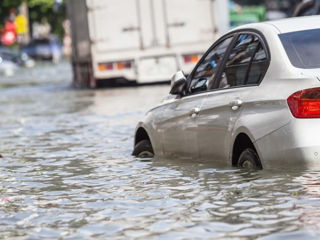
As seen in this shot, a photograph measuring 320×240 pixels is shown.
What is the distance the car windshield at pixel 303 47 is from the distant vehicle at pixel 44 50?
231ft

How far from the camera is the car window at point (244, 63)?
926cm

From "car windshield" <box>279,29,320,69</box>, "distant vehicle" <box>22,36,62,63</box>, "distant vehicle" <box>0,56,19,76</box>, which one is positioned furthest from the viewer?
"distant vehicle" <box>22,36,62,63</box>

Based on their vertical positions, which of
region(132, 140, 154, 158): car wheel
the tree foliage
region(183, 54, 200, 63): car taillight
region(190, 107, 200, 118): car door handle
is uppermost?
the tree foliage

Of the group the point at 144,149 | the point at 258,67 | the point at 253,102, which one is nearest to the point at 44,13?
the point at 144,149

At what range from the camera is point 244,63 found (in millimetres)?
9523

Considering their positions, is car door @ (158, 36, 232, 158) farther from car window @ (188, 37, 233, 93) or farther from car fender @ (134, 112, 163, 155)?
Answer: car fender @ (134, 112, 163, 155)

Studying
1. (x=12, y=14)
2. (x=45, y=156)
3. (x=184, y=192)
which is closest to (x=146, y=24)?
(x=45, y=156)

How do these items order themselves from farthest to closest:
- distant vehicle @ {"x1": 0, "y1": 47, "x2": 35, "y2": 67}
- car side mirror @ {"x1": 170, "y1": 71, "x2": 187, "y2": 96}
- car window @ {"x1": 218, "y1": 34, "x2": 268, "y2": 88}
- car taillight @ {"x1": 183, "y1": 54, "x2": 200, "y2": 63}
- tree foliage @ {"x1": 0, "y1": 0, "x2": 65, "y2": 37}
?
tree foliage @ {"x1": 0, "y1": 0, "x2": 65, "y2": 37} < distant vehicle @ {"x1": 0, "y1": 47, "x2": 35, "y2": 67} < car taillight @ {"x1": 183, "y1": 54, "x2": 200, "y2": 63} < car side mirror @ {"x1": 170, "y1": 71, "x2": 187, "y2": 96} < car window @ {"x1": 218, "y1": 34, "x2": 268, "y2": 88}

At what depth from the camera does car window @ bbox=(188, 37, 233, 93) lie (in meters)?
10.1

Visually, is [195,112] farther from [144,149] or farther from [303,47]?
[144,149]

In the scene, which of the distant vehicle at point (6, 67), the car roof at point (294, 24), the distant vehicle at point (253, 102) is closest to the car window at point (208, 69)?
the distant vehicle at point (253, 102)

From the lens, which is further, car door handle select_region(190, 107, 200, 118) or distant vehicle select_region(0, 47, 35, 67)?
distant vehicle select_region(0, 47, 35, 67)

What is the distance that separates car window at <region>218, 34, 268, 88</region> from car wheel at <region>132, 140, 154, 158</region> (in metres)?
2.01

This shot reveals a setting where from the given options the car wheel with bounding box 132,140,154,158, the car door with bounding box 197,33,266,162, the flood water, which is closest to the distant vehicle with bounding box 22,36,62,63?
the flood water
